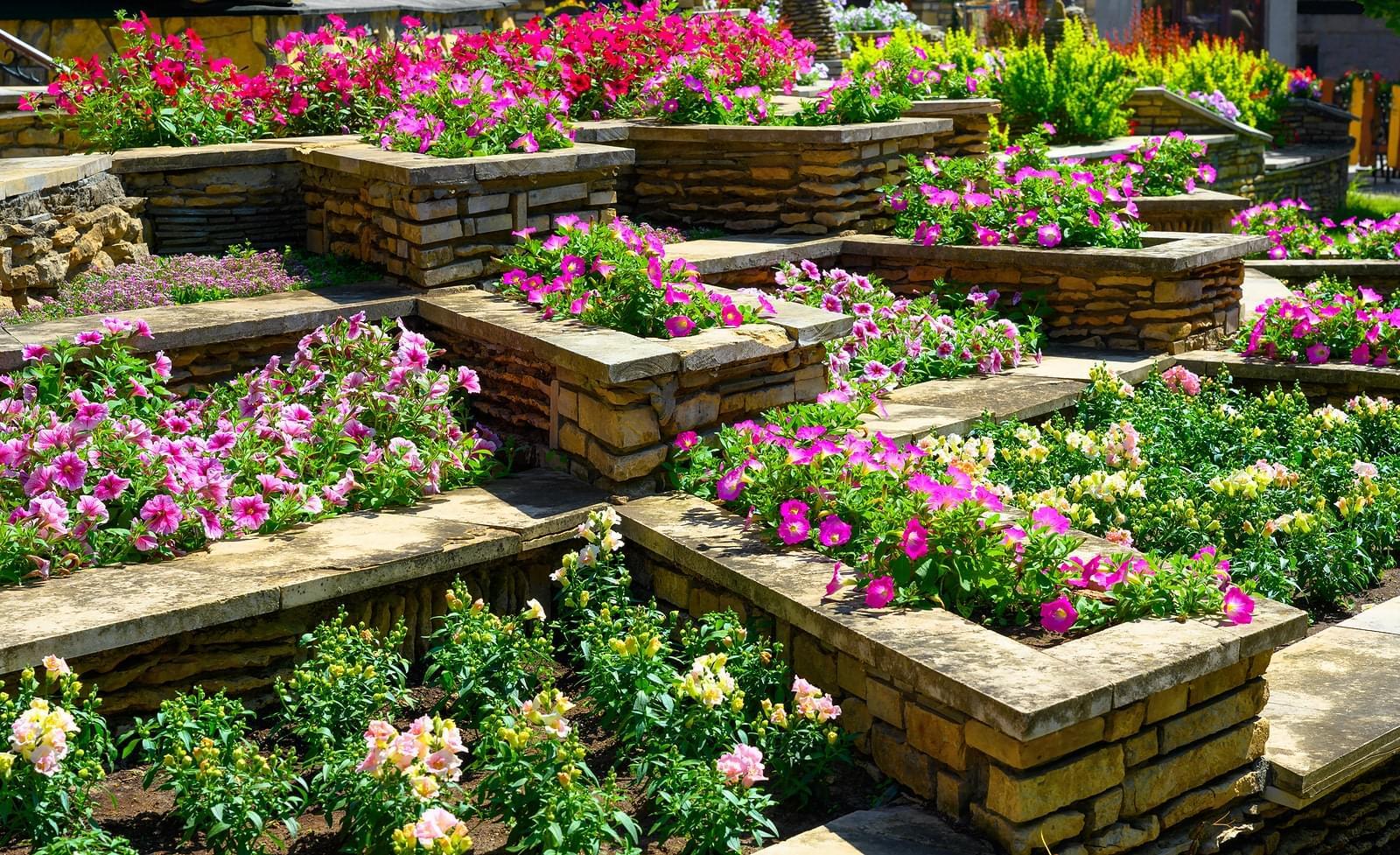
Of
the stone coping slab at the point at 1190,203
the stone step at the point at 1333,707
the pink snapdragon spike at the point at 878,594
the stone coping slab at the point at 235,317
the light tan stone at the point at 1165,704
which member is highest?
the stone coping slab at the point at 235,317

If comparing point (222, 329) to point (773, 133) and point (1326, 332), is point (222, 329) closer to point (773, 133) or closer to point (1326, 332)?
point (773, 133)

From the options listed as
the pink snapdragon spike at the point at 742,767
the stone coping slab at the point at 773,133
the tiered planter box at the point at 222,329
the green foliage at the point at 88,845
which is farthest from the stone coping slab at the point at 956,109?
the green foliage at the point at 88,845

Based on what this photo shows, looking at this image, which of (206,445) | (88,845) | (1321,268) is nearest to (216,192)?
(206,445)

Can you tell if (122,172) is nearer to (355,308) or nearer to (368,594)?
(355,308)

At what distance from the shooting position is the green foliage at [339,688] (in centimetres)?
378

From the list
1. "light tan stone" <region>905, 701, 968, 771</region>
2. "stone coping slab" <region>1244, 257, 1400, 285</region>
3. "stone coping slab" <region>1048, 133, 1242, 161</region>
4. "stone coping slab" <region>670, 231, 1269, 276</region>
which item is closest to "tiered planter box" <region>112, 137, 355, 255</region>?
"stone coping slab" <region>670, 231, 1269, 276</region>

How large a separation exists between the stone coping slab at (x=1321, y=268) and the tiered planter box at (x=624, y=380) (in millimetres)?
4805

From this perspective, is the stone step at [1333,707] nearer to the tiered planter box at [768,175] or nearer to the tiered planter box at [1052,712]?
the tiered planter box at [1052,712]

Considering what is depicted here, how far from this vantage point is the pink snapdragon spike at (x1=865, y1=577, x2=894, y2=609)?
12.6 ft

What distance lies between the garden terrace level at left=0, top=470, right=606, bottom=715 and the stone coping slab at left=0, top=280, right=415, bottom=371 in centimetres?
109

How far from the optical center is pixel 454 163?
5793 millimetres

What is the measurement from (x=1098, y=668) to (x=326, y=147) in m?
4.59

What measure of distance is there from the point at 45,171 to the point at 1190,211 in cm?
691

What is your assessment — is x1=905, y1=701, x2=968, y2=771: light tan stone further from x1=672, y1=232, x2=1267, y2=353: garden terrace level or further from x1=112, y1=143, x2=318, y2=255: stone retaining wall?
x1=112, y1=143, x2=318, y2=255: stone retaining wall
